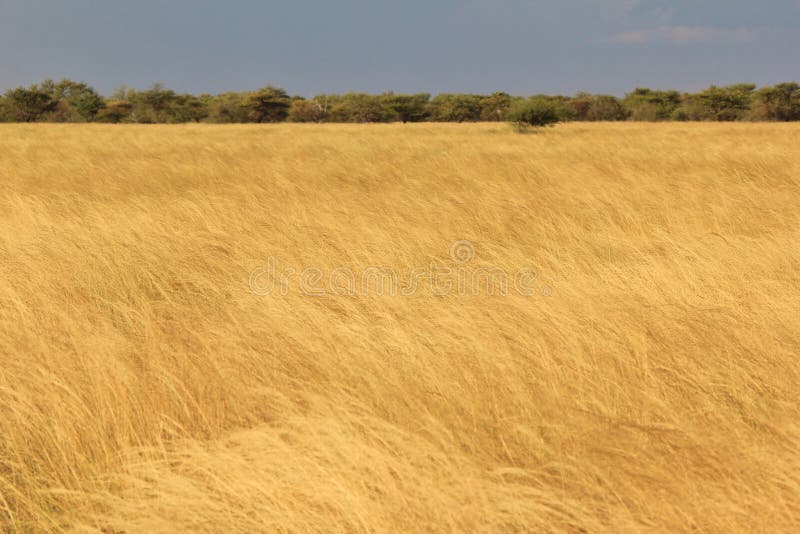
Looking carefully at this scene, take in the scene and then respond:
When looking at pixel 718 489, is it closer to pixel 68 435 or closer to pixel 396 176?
pixel 68 435

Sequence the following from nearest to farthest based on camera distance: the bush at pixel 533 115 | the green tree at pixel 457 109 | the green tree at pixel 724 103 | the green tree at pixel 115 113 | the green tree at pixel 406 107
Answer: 1. the bush at pixel 533 115
2. the green tree at pixel 724 103
3. the green tree at pixel 115 113
4. the green tree at pixel 457 109
5. the green tree at pixel 406 107

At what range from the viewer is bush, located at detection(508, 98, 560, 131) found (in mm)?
25406

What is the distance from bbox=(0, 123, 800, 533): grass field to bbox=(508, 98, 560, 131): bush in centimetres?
2156

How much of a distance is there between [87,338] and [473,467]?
1.72 meters

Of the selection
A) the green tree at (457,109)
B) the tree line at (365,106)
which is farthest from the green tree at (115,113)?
the green tree at (457,109)

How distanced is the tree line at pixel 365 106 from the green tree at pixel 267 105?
0.28ft

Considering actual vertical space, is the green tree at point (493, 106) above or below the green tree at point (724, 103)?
above

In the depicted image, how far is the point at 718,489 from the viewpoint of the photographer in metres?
1.64

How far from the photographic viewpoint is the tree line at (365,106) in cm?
4875

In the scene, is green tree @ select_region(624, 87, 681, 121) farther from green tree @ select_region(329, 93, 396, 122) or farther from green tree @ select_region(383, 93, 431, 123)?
green tree @ select_region(329, 93, 396, 122)

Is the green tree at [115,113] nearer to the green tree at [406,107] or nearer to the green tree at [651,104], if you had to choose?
the green tree at [406,107]

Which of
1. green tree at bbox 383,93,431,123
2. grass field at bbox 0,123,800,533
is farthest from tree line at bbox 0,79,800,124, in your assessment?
grass field at bbox 0,123,800,533

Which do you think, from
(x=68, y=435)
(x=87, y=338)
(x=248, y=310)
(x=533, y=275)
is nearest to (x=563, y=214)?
(x=533, y=275)

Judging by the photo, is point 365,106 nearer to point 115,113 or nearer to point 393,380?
point 115,113
